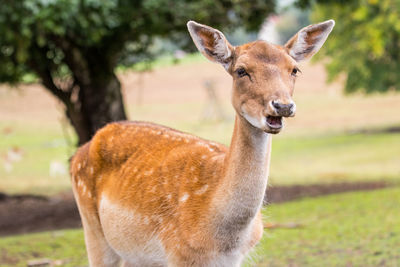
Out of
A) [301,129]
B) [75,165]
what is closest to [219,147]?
[75,165]

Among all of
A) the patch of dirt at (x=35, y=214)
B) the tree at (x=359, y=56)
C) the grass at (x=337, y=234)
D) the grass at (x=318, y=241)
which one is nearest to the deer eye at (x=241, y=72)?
the grass at (x=337, y=234)

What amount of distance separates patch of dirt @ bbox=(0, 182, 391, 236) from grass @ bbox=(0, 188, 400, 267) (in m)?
1.87

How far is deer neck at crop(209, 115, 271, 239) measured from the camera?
15.3 feet

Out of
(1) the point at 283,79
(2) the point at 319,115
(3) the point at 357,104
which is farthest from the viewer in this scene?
(3) the point at 357,104

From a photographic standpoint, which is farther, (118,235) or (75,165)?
(75,165)

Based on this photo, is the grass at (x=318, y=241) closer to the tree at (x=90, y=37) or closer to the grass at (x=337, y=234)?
the grass at (x=337, y=234)

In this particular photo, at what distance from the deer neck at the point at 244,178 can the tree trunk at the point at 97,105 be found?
8.55 m

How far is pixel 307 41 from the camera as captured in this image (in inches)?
199

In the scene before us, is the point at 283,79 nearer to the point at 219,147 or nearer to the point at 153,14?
the point at 219,147

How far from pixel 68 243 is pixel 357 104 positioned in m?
34.8

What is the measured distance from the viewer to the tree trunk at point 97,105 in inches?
518

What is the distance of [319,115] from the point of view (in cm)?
3912

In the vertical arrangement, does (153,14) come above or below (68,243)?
above

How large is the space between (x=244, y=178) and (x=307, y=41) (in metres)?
1.13
